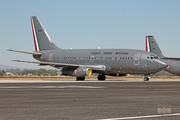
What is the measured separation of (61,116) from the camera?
41.4 feet

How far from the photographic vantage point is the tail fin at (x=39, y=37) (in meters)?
69.9

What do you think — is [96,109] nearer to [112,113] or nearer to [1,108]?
[112,113]

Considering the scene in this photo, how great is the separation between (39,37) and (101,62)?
582 inches

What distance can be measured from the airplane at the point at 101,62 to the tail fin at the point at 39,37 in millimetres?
2527

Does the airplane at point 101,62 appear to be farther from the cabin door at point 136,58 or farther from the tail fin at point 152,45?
the tail fin at point 152,45

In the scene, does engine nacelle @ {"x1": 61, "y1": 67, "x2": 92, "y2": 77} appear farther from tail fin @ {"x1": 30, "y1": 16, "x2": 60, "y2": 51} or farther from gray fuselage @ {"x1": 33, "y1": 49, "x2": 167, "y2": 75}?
tail fin @ {"x1": 30, "y1": 16, "x2": 60, "y2": 51}

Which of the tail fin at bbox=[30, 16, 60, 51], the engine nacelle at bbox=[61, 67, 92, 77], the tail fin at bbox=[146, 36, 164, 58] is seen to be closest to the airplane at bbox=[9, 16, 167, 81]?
the engine nacelle at bbox=[61, 67, 92, 77]

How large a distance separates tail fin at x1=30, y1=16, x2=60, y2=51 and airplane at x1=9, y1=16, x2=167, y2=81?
2527mm

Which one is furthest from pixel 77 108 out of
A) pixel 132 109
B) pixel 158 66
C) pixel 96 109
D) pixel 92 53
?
pixel 92 53

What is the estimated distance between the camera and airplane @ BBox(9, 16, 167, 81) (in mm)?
56625

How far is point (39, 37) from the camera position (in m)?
70.6

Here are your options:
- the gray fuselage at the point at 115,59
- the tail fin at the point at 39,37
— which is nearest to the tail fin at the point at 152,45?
the tail fin at the point at 39,37

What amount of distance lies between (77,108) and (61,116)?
235 centimetres

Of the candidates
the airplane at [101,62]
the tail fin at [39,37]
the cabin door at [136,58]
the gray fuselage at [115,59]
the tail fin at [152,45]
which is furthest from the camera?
the tail fin at [152,45]
